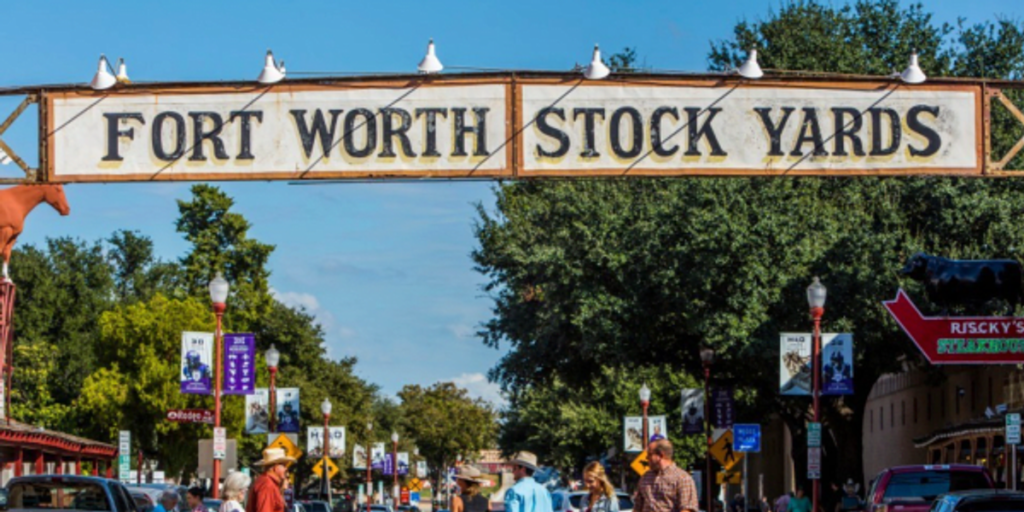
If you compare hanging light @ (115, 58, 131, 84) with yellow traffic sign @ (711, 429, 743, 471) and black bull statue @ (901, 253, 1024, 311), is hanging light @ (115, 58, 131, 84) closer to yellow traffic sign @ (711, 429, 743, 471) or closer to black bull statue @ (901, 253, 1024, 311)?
black bull statue @ (901, 253, 1024, 311)

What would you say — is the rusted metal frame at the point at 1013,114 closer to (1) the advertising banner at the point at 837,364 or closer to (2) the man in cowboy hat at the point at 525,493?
(2) the man in cowboy hat at the point at 525,493

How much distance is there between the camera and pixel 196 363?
131 ft

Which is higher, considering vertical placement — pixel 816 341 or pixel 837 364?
pixel 816 341

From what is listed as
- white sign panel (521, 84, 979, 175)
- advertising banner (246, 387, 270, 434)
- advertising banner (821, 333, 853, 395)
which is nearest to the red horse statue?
advertising banner (246, 387, 270, 434)

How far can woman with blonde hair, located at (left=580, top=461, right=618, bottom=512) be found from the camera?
1558 centimetres

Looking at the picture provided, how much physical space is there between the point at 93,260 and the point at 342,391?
18.2 m

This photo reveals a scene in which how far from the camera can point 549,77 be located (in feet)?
49.2

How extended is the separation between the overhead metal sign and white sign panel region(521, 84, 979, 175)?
13mm

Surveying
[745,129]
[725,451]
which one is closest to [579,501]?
[725,451]

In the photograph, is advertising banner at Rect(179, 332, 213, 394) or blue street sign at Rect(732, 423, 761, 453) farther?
blue street sign at Rect(732, 423, 761, 453)

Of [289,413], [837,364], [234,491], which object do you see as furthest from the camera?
[289,413]

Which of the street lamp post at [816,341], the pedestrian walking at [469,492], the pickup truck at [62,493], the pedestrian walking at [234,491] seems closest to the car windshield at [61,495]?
the pickup truck at [62,493]

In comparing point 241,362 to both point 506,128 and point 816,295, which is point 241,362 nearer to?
point 816,295

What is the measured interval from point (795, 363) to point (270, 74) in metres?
20.9
